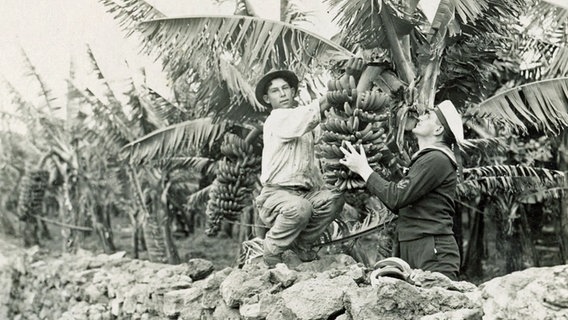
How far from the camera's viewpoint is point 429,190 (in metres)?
3.31

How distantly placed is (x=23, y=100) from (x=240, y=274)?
1129cm

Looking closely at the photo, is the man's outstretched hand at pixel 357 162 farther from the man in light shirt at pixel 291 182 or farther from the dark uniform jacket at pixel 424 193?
the man in light shirt at pixel 291 182

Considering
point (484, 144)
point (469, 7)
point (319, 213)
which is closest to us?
→ point (319, 213)

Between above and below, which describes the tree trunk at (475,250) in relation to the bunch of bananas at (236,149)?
below

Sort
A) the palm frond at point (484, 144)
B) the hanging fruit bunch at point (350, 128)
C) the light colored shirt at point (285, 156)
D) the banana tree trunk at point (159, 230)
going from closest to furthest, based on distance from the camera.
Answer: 1. the hanging fruit bunch at point (350, 128)
2. the light colored shirt at point (285, 156)
3. the palm frond at point (484, 144)
4. the banana tree trunk at point (159, 230)

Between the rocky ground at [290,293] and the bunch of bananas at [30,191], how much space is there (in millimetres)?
7947

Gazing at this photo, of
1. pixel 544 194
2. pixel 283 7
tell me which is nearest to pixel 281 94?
pixel 283 7

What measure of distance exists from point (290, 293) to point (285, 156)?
1300 mm

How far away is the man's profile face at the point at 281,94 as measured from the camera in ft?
13.7

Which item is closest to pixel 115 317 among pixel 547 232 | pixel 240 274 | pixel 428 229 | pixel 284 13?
pixel 240 274

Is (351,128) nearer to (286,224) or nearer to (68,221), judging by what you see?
(286,224)

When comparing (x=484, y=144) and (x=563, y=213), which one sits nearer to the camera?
(x=484, y=144)

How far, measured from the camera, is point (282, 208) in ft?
12.7

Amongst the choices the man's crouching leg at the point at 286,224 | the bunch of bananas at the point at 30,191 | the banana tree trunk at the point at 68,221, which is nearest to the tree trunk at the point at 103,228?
the banana tree trunk at the point at 68,221
